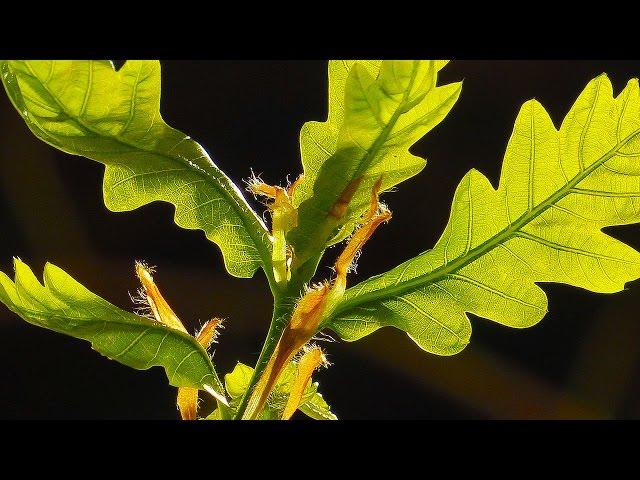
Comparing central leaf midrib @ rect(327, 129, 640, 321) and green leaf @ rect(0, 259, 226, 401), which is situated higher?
central leaf midrib @ rect(327, 129, 640, 321)

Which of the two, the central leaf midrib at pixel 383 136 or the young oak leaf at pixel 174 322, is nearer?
the central leaf midrib at pixel 383 136

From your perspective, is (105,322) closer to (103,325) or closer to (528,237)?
(103,325)

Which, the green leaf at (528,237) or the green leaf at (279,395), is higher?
the green leaf at (528,237)

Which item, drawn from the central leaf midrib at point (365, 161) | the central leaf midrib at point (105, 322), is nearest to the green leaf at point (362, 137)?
the central leaf midrib at point (365, 161)

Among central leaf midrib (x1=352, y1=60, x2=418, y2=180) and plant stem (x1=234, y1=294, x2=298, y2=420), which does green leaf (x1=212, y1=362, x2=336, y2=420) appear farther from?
central leaf midrib (x1=352, y1=60, x2=418, y2=180)

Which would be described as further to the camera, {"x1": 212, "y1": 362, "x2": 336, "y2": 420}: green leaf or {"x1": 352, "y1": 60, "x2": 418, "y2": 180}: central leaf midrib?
{"x1": 212, "y1": 362, "x2": 336, "y2": 420}: green leaf

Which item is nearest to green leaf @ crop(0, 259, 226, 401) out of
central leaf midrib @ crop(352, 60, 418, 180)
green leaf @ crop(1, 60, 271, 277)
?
green leaf @ crop(1, 60, 271, 277)

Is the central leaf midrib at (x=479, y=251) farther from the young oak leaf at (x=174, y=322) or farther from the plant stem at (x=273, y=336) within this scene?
the young oak leaf at (x=174, y=322)

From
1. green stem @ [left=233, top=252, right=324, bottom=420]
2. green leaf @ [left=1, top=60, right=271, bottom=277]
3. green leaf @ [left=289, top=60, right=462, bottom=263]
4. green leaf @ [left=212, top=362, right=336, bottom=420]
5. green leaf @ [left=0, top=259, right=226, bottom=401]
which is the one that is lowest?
green leaf @ [left=212, top=362, right=336, bottom=420]
